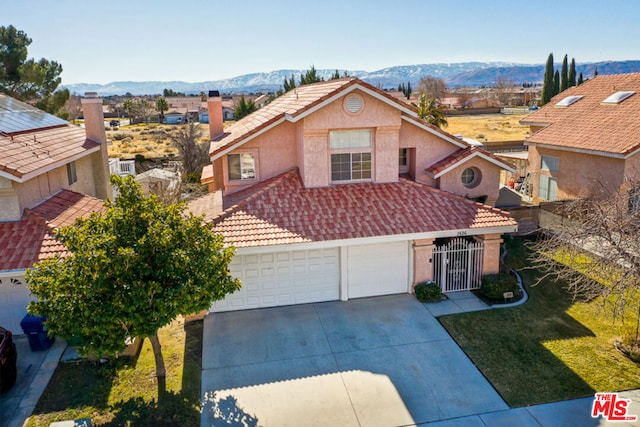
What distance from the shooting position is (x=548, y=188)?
26.9 meters

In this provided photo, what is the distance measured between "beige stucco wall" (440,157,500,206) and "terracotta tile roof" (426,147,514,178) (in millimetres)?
356

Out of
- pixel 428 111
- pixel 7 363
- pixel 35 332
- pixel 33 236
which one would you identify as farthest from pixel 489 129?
pixel 7 363

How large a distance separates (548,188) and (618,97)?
5988 mm

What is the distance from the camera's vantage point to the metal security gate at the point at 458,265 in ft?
57.2

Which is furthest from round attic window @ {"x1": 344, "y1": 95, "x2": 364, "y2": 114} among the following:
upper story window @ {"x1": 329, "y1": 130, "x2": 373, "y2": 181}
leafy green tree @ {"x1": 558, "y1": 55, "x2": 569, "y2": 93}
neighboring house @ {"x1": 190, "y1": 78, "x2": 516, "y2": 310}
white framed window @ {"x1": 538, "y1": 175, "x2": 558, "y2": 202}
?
leafy green tree @ {"x1": 558, "y1": 55, "x2": 569, "y2": 93}

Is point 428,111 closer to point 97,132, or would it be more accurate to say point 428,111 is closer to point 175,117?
point 97,132

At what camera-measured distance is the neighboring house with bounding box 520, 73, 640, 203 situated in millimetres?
21797

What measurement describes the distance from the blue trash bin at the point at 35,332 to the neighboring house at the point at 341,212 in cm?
540

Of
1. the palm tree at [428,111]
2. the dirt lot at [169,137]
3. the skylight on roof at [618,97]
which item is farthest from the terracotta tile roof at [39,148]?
the dirt lot at [169,137]

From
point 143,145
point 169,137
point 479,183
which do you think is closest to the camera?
point 479,183

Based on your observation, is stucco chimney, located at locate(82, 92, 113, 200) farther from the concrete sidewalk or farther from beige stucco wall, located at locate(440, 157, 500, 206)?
beige stucco wall, located at locate(440, 157, 500, 206)

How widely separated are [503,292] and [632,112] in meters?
13.9

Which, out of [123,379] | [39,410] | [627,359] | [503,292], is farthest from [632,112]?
[39,410]

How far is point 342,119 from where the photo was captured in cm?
1767
